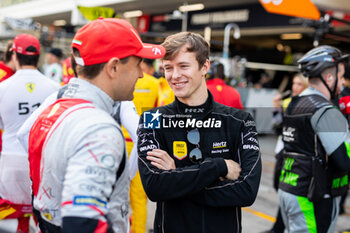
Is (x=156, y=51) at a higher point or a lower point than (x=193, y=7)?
lower

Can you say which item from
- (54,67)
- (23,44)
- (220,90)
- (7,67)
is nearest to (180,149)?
(23,44)

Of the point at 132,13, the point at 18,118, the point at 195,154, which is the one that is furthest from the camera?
the point at 132,13

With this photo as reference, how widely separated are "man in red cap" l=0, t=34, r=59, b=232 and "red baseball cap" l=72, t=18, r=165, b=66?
210 cm

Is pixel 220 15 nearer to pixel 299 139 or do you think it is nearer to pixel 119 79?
pixel 299 139

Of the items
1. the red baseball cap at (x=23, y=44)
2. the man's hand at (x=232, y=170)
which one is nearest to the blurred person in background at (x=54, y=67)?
the red baseball cap at (x=23, y=44)

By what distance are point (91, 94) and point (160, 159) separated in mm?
628

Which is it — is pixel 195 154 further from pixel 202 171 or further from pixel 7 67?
pixel 7 67

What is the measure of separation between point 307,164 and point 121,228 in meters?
1.85

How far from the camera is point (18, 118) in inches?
130

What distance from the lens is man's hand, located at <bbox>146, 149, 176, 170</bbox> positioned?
1913 millimetres

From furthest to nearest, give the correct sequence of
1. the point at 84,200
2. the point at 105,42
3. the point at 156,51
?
the point at 156,51 → the point at 105,42 → the point at 84,200

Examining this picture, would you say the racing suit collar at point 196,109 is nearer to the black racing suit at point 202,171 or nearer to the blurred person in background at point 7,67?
the black racing suit at point 202,171

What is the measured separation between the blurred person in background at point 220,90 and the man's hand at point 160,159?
2.71 metres

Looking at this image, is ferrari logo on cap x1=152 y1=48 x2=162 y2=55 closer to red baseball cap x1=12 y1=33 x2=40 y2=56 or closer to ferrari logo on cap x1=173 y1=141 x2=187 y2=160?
ferrari logo on cap x1=173 y1=141 x2=187 y2=160
